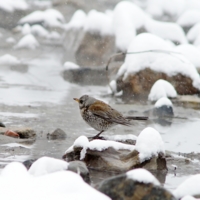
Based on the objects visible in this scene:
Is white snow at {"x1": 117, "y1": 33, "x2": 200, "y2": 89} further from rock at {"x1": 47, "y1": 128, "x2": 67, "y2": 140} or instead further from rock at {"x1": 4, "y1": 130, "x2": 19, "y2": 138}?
rock at {"x1": 4, "y1": 130, "x2": 19, "y2": 138}

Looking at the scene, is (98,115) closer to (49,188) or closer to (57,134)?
(57,134)

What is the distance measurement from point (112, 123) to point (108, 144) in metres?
1.15

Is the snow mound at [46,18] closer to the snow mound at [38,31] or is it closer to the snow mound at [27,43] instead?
the snow mound at [38,31]

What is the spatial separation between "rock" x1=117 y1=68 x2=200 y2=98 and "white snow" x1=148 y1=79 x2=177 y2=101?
583mm

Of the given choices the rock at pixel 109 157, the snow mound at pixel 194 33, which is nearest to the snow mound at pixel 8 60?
the snow mound at pixel 194 33

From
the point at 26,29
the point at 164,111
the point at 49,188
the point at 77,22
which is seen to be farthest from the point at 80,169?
the point at 26,29

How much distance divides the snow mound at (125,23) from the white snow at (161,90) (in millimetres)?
3770

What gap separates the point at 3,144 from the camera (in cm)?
732

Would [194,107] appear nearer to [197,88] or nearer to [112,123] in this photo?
[197,88]

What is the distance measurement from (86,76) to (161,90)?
10.1ft

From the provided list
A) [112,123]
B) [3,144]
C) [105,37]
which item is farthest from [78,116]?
[105,37]

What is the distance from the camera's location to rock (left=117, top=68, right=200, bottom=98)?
39.0 ft

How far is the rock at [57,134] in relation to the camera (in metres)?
7.90

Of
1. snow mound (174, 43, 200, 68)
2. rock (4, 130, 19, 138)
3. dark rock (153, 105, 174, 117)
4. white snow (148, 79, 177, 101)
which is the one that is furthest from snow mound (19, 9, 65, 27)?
rock (4, 130, 19, 138)
